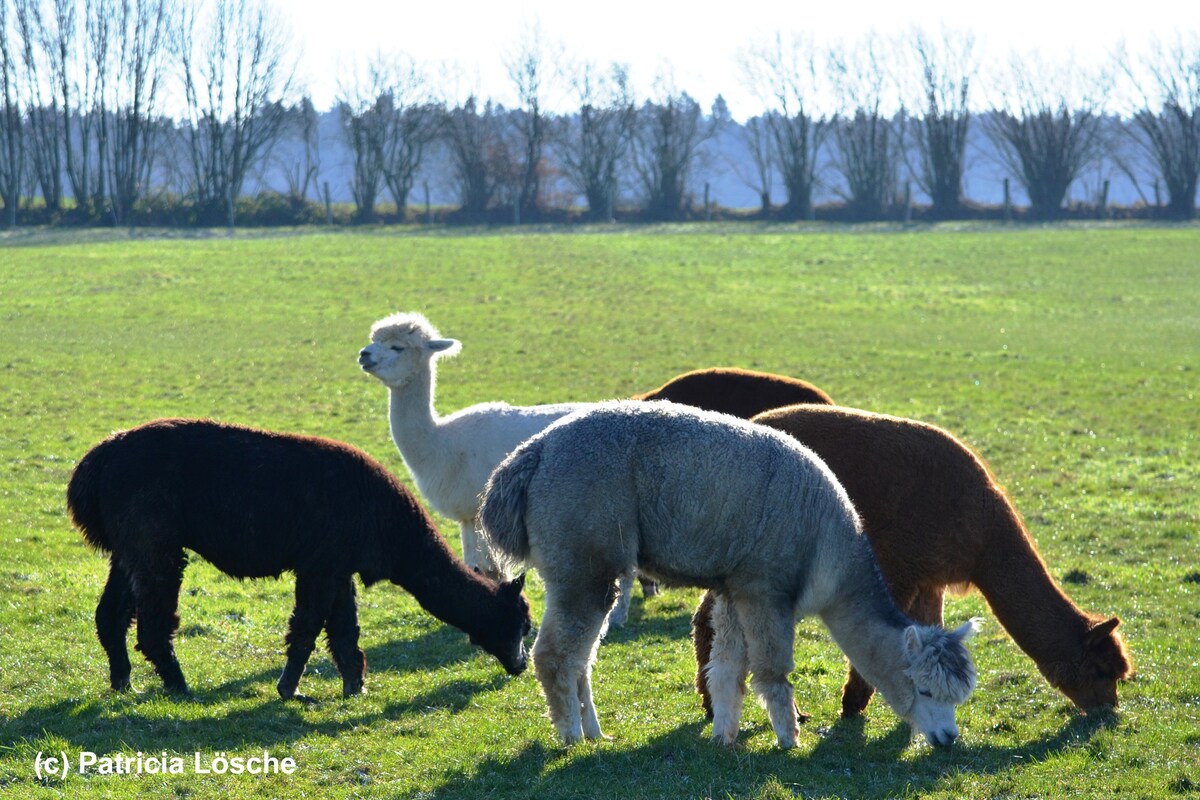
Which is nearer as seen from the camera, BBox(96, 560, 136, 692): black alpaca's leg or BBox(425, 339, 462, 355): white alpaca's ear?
BBox(96, 560, 136, 692): black alpaca's leg

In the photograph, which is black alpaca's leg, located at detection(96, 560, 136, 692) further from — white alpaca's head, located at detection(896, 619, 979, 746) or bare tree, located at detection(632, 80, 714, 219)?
bare tree, located at detection(632, 80, 714, 219)

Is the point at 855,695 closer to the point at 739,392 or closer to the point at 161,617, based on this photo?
the point at 739,392

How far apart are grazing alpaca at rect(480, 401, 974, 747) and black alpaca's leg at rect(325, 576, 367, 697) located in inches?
57.7

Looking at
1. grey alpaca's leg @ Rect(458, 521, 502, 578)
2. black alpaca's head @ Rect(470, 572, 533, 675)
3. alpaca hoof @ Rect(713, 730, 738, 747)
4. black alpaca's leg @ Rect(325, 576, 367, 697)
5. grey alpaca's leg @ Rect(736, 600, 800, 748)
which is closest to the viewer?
grey alpaca's leg @ Rect(736, 600, 800, 748)

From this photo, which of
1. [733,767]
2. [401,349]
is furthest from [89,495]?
[733,767]

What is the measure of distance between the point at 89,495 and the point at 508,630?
253cm

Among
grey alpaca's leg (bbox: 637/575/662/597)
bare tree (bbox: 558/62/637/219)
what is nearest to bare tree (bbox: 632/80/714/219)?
bare tree (bbox: 558/62/637/219)

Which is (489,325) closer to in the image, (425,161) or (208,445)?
(208,445)

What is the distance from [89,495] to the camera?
6.92 metres

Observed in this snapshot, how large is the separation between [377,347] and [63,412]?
10.2m

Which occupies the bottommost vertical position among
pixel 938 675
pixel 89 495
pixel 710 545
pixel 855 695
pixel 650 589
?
pixel 650 589

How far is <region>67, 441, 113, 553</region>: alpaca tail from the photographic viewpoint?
6898 mm

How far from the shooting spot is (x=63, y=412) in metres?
17.5

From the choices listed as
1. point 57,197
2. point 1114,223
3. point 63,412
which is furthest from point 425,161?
point 63,412
